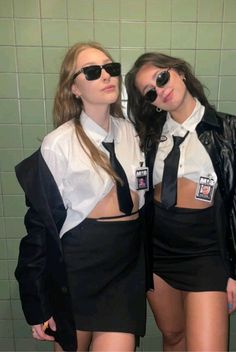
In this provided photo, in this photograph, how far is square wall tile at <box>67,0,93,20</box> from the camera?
186 centimetres

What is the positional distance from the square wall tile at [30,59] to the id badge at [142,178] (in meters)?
0.90

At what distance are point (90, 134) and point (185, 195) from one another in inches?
21.3

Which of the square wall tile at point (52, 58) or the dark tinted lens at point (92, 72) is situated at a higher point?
the square wall tile at point (52, 58)

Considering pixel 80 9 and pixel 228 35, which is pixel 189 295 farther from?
pixel 80 9

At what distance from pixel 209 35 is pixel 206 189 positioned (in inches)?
37.9

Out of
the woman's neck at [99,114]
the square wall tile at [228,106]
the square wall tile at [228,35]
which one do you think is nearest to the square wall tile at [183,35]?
the square wall tile at [228,35]

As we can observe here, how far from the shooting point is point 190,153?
157cm

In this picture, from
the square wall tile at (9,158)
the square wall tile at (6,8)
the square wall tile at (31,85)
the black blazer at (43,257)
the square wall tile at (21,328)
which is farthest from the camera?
the square wall tile at (21,328)

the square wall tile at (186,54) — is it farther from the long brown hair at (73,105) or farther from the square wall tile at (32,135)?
the square wall tile at (32,135)

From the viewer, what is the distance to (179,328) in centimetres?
182

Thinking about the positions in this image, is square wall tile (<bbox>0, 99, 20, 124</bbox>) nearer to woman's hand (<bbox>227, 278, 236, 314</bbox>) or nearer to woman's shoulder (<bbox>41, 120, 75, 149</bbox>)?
woman's shoulder (<bbox>41, 120, 75, 149</bbox>)

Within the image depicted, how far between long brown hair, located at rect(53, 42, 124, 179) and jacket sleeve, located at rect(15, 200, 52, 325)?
0.37m

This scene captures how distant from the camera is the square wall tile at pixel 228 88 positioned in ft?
6.49

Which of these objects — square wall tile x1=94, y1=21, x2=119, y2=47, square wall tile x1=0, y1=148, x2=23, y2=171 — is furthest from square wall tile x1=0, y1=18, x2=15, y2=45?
square wall tile x1=0, y1=148, x2=23, y2=171
